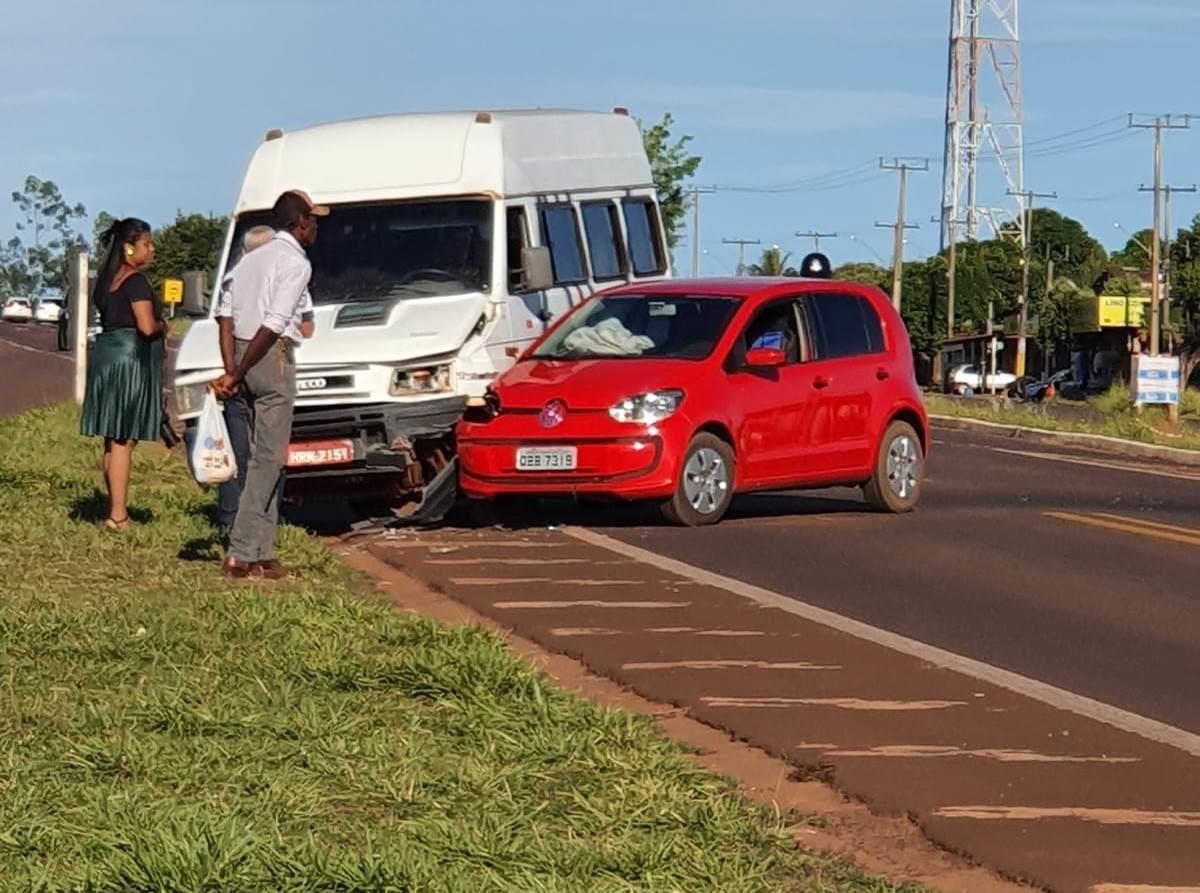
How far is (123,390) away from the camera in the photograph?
13.6m

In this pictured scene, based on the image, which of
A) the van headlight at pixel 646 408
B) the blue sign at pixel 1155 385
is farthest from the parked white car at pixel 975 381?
the van headlight at pixel 646 408

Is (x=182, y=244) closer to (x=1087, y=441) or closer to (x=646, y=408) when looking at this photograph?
(x=1087, y=441)

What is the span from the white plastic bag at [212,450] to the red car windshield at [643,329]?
4.42m

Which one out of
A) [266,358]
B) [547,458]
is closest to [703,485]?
[547,458]

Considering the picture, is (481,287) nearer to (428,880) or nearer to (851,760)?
(851,760)

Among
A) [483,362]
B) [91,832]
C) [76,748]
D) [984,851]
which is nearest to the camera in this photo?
[91,832]

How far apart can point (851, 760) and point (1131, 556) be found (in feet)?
24.1

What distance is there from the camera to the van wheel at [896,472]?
17.0 metres

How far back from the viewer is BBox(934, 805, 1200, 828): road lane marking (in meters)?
6.76

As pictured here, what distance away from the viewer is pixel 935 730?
809 centimetres

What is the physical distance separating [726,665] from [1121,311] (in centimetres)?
10918

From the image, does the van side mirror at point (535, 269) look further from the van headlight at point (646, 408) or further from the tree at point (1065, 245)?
the tree at point (1065, 245)

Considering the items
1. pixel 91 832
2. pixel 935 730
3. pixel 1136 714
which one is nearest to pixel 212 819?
pixel 91 832

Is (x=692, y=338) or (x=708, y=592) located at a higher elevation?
(x=692, y=338)
